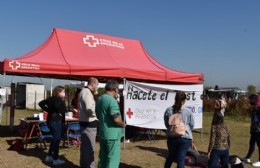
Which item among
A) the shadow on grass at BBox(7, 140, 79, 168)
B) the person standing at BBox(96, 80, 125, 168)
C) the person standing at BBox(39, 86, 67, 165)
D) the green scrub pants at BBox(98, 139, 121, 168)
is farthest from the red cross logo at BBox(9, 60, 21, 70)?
the green scrub pants at BBox(98, 139, 121, 168)

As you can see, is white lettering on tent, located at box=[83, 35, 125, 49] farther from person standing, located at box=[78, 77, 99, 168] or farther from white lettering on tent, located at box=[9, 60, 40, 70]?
person standing, located at box=[78, 77, 99, 168]

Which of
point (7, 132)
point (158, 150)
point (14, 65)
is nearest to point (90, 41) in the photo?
point (14, 65)

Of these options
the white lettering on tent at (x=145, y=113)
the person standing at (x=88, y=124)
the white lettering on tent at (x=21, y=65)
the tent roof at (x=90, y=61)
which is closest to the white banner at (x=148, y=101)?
the white lettering on tent at (x=145, y=113)

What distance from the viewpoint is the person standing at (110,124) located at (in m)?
5.93

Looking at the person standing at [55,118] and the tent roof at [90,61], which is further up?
the tent roof at [90,61]

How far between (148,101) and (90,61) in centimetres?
216

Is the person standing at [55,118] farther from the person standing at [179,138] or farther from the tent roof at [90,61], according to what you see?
the person standing at [179,138]

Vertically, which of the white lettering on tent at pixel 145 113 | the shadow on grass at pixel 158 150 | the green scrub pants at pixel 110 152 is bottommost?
the shadow on grass at pixel 158 150

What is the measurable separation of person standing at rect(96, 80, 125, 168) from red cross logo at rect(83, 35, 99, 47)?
21.4 feet

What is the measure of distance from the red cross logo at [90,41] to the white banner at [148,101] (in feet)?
9.03

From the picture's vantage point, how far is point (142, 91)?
10.5 metres

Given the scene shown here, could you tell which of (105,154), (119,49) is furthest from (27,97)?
(105,154)

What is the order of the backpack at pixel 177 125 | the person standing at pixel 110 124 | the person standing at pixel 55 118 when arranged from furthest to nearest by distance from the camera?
the person standing at pixel 55 118 < the backpack at pixel 177 125 < the person standing at pixel 110 124

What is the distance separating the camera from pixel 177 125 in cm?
639
